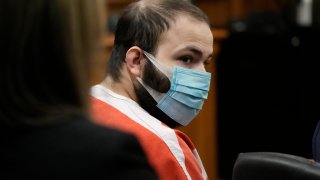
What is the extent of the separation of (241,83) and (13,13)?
3272 millimetres

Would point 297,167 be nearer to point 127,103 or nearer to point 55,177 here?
point 127,103

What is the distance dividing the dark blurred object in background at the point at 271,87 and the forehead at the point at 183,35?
7.99 ft

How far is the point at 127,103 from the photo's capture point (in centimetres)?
147

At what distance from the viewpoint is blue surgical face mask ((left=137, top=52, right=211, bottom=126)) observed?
1.54 m

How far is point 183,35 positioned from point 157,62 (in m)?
0.09

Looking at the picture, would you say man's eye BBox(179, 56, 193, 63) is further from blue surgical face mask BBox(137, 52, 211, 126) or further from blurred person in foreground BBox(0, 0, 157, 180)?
blurred person in foreground BBox(0, 0, 157, 180)

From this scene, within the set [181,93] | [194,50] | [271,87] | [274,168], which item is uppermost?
[194,50]

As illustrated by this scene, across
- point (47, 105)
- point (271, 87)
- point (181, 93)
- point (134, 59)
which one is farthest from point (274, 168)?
point (271, 87)

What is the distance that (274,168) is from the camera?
4.76ft

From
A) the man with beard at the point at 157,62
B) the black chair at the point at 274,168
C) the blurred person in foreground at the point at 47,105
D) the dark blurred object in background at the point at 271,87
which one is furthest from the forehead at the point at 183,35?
A: the dark blurred object in background at the point at 271,87

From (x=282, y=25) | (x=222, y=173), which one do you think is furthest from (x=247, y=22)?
(x=222, y=173)

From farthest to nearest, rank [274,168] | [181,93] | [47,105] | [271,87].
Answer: [271,87] < [181,93] < [274,168] < [47,105]

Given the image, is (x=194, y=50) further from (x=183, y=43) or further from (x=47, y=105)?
(x=47, y=105)

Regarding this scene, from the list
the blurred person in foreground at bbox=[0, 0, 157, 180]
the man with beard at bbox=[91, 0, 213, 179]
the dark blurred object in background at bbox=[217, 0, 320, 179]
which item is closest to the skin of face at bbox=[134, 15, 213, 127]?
the man with beard at bbox=[91, 0, 213, 179]
